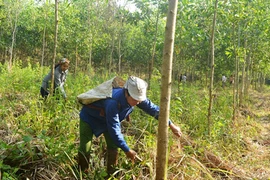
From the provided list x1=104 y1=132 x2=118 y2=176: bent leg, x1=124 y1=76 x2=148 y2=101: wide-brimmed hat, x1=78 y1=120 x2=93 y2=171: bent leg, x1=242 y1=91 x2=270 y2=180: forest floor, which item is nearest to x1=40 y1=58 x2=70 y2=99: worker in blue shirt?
x1=78 y1=120 x2=93 y2=171: bent leg

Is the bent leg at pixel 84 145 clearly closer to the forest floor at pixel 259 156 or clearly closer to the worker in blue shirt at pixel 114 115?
the worker in blue shirt at pixel 114 115

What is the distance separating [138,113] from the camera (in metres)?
5.05

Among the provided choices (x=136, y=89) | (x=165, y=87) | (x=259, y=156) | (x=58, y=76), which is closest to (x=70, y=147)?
(x=136, y=89)

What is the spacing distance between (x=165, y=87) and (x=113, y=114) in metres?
0.60

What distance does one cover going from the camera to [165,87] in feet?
7.38

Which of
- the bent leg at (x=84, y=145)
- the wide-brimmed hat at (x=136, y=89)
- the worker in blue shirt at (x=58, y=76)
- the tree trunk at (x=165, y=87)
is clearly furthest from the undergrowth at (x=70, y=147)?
the wide-brimmed hat at (x=136, y=89)

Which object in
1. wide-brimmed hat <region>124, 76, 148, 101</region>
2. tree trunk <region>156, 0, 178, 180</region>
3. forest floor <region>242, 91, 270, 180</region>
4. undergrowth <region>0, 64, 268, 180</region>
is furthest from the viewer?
forest floor <region>242, 91, 270, 180</region>

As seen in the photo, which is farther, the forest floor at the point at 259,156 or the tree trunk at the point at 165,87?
the forest floor at the point at 259,156

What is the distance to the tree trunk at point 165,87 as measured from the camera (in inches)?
85.5

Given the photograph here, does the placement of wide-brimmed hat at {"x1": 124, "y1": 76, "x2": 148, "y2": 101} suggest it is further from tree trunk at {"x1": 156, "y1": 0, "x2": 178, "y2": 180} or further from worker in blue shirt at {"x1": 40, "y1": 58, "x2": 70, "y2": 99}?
worker in blue shirt at {"x1": 40, "y1": 58, "x2": 70, "y2": 99}

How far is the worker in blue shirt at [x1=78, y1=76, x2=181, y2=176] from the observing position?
8.16 ft

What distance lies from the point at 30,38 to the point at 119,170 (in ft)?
56.4

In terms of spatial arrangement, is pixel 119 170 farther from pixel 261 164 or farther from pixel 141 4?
pixel 141 4

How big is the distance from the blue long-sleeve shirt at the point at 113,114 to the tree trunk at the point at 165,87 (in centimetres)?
36
